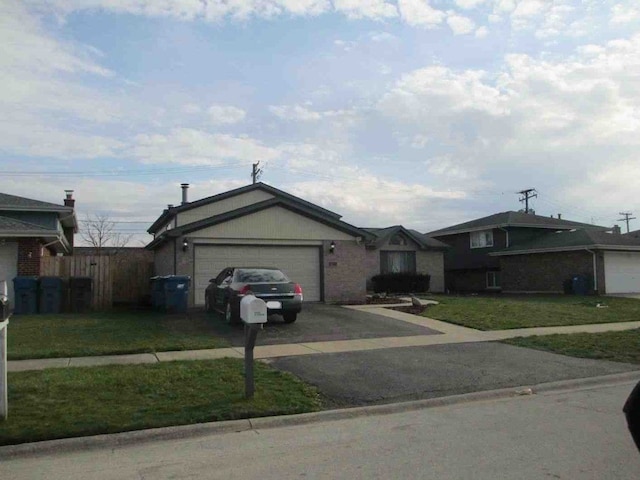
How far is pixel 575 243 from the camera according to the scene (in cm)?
2944

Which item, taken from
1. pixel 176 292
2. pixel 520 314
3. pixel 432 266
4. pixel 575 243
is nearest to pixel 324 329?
pixel 176 292

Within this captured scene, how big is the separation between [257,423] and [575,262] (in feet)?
89.5

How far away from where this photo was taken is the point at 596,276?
94.2ft

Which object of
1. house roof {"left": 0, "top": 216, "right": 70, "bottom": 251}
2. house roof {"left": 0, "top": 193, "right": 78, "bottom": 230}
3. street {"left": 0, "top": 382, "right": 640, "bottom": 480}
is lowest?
street {"left": 0, "top": 382, "right": 640, "bottom": 480}

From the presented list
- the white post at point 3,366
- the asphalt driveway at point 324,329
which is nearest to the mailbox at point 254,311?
the white post at point 3,366

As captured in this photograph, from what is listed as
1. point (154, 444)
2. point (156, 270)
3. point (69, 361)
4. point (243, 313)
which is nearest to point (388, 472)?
point (154, 444)

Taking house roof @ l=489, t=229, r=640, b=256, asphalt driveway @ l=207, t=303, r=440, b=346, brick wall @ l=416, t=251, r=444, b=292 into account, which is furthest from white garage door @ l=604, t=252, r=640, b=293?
asphalt driveway @ l=207, t=303, r=440, b=346

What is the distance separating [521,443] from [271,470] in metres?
2.48

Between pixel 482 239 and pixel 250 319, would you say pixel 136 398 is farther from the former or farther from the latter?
pixel 482 239

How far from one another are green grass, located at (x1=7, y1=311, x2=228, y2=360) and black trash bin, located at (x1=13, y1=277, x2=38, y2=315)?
777mm

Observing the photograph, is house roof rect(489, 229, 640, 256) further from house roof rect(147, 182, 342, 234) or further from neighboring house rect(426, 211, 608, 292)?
house roof rect(147, 182, 342, 234)

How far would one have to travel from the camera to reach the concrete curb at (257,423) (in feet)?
18.5

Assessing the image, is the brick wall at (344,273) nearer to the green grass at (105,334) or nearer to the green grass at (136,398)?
the green grass at (105,334)

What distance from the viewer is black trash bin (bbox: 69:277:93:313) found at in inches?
718
